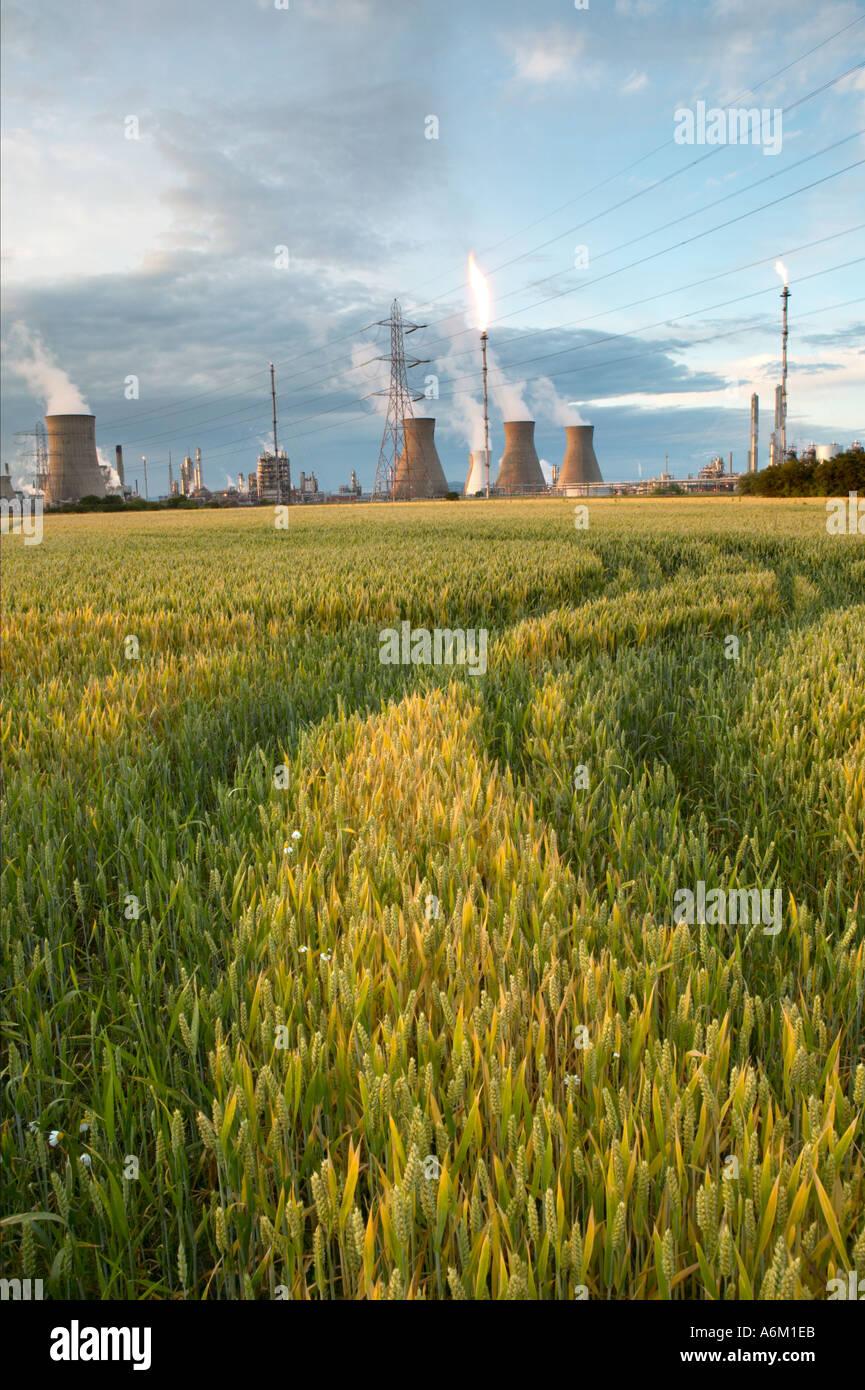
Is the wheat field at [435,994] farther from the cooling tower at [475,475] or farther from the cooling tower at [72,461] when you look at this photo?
the cooling tower at [475,475]

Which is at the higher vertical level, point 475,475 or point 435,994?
point 475,475

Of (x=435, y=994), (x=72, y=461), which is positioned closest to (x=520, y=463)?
(x=72, y=461)

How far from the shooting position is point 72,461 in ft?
183

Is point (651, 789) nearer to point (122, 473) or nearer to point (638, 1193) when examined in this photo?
point (638, 1193)

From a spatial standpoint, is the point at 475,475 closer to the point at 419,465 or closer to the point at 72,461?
the point at 419,465

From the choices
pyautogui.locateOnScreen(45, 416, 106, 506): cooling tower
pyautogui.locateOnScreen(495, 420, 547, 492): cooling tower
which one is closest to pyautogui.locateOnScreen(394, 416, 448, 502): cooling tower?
pyautogui.locateOnScreen(495, 420, 547, 492): cooling tower

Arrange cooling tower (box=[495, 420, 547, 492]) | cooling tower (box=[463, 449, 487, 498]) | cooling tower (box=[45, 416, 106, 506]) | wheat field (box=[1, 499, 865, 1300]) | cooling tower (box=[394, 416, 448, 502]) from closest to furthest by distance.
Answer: wheat field (box=[1, 499, 865, 1300])
cooling tower (box=[45, 416, 106, 506])
cooling tower (box=[394, 416, 448, 502])
cooling tower (box=[495, 420, 547, 492])
cooling tower (box=[463, 449, 487, 498])

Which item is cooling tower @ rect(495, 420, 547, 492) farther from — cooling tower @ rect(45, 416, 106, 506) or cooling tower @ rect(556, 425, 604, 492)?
cooling tower @ rect(45, 416, 106, 506)

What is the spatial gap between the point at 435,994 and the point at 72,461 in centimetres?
6221

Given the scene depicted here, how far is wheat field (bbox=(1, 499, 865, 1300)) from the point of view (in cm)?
107

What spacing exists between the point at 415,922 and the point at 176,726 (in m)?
2.32

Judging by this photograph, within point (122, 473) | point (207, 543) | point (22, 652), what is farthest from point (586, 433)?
point (122, 473)

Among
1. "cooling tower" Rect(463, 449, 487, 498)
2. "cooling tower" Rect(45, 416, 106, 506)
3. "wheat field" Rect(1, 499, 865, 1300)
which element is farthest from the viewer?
"cooling tower" Rect(463, 449, 487, 498)

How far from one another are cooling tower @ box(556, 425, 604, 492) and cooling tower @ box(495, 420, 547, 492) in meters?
2.58
